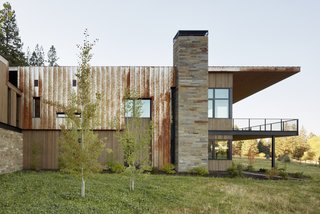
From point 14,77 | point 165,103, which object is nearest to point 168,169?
point 165,103

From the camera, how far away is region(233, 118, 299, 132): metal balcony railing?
24688 mm

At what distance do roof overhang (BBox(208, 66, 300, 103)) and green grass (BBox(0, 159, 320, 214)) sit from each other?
9.14 m

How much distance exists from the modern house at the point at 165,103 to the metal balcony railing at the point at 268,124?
1465 mm

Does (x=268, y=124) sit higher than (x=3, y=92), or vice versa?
(x=3, y=92)

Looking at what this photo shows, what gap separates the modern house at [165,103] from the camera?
75.6 ft

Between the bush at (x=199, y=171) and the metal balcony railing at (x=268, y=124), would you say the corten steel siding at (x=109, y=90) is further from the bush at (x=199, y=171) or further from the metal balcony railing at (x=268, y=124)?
the metal balcony railing at (x=268, y=124)

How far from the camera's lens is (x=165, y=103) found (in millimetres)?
23672

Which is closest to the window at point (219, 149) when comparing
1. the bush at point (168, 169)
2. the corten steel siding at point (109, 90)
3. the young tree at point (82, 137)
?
the bush at point (168, 169)

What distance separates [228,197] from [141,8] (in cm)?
1570

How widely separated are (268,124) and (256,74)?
4.44 meters

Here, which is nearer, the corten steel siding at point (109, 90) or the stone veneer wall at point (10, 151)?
the stone veneer wall at point (10, 151)

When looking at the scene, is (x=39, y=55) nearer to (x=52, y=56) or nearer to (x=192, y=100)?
(x=52, y=56)

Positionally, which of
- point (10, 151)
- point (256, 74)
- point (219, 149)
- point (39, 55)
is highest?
point (39, 55)

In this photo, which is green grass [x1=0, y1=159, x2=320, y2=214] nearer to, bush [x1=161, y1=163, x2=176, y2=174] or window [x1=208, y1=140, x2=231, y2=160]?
bush [x1=161, y1=163, x2=176, y2=174]
